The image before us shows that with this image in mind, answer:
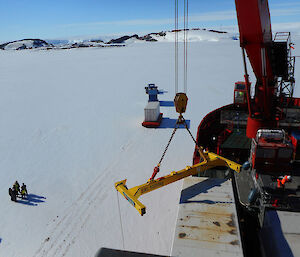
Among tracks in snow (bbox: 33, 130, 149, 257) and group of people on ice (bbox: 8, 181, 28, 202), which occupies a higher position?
group of people on ice (bbox: 8, 181, 28, 202)

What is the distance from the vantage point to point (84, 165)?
652 inches

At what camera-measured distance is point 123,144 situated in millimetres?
19375

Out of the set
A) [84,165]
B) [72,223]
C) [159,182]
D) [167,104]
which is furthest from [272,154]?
[167,104]

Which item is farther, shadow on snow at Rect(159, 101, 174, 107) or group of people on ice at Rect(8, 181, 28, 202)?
shadow on snow at Rect(159, 101, 174, 107)

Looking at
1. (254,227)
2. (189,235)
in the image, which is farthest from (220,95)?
(189,235)

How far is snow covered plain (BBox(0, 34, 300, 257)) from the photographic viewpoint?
10.8m

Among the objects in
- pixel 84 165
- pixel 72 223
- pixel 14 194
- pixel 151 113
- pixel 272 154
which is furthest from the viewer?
pixel 151 113

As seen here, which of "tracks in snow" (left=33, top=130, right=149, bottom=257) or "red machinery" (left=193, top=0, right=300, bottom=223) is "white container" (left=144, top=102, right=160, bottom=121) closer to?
"tracks in snow" (left=33, top=130, right=149, bottom=257)

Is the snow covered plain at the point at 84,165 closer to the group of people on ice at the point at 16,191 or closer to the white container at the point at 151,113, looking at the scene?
the group of people on ice at the point at 16,191

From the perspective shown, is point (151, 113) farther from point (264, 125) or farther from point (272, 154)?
point (272, 154)

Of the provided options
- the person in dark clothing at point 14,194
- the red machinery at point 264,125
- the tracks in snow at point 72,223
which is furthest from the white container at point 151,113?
the person in dark clothing at point 14,194

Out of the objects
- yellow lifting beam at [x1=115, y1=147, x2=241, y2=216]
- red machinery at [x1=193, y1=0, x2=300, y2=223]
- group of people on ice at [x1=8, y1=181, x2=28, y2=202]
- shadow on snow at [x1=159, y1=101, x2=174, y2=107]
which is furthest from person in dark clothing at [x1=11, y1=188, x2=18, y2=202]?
shadow on snow at [x1=159, y1=101, x2=174, y2=107]

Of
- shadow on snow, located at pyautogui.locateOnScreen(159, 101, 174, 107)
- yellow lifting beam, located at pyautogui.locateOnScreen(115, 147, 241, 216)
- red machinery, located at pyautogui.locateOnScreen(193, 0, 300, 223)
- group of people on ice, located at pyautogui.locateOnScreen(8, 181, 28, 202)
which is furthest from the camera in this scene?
shadow on snow, located at pyautogui.locateOnScreen(159, 101, 174, 107)

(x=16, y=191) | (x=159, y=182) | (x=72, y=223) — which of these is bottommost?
(x=72, y=223)
